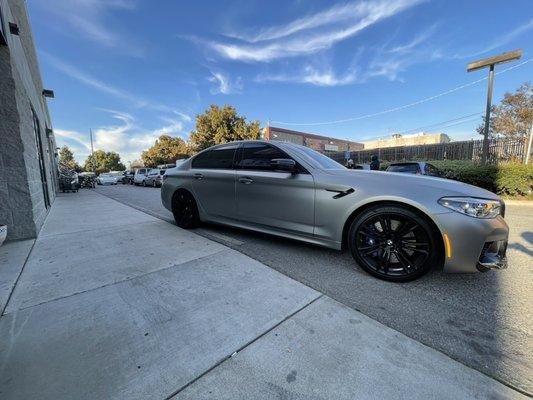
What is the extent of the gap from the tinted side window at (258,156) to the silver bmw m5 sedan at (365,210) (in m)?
0.02

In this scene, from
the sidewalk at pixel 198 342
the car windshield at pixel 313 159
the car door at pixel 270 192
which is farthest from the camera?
the car windshield at pixel 313 159

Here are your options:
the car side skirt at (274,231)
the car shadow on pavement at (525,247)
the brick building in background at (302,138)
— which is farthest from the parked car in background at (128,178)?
the car shadow on pavement at (525,247)

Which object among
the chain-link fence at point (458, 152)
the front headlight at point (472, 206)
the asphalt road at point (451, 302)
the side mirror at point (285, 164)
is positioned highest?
the chain-link fence at point (458, 152)

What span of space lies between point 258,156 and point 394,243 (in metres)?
2.13

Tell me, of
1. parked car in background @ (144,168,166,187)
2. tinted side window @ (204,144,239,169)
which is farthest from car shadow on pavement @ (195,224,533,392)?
parked car in background @ (144,168,166,187)

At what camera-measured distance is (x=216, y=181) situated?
4.25 meters

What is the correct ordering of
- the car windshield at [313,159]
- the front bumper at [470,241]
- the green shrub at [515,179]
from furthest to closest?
the green shrub at [515,179]
the car windshield at [313,159]
the front bumper at [470,241]

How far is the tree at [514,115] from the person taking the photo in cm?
1920

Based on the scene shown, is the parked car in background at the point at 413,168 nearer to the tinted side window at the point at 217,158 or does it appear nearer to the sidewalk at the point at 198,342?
the tinted side window at the point at 217,158

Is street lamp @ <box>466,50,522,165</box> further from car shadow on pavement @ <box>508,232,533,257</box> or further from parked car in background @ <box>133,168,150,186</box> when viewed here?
parked car in background @ <box>133,168,150,186</box>

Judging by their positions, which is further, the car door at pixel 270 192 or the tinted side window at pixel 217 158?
the tinted side window at pixel 217 158

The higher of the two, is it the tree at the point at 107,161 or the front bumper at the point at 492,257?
the tree at the point at 107,161

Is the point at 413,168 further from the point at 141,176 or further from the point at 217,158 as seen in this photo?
the point at 141,176

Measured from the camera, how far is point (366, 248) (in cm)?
287
